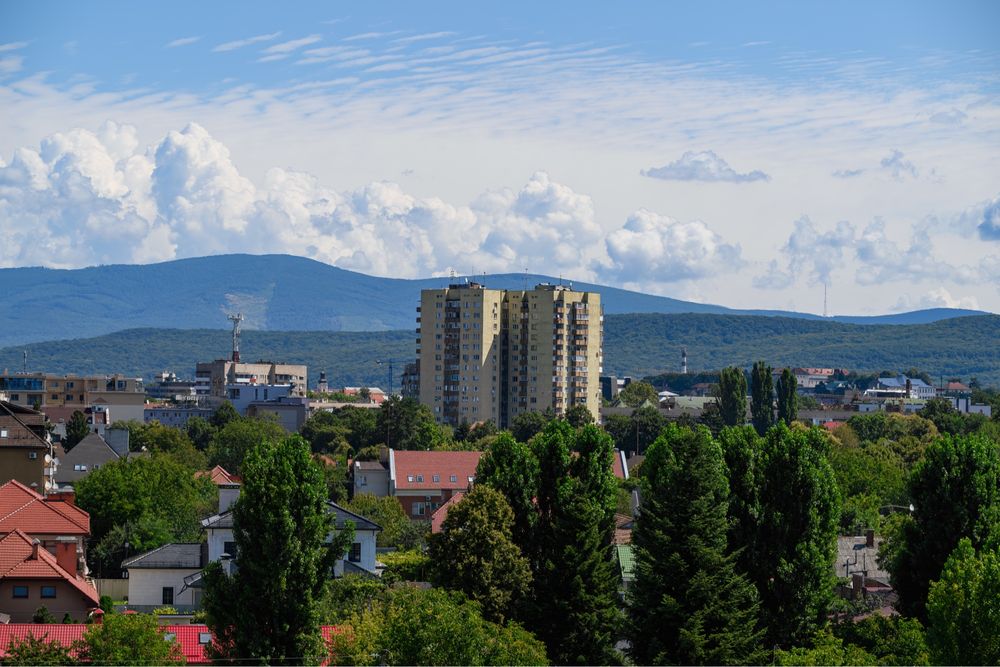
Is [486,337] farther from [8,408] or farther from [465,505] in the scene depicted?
[465,505]

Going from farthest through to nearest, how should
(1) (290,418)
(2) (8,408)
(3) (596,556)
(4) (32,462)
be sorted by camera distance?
(1) (290,418) < (2) (8,408) < (4) (32,462) < (3) (596,556)

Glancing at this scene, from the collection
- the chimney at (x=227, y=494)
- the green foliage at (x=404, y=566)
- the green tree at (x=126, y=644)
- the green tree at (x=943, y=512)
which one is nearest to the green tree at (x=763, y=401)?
the green foliage at (x=404, y=566)

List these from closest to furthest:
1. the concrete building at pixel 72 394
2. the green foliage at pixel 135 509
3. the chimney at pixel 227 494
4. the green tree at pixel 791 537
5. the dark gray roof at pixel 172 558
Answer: the green tree at pixel 791 537 → the dark gray roof at pixel 172 558 → the chimney at pixel 227 494 → the green foliage at pixel 135 509 → the concrete building at pixel 72 394

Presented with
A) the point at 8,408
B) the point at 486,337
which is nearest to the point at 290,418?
the point at 486,337

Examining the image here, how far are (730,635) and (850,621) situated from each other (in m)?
5.14

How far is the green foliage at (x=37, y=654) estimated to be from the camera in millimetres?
34438

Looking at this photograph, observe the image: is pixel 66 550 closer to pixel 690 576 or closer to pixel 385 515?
pixel 690 576

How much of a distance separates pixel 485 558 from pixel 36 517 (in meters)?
18.8

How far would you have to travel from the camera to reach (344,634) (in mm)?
38406

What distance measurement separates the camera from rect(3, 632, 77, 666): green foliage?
3444cm

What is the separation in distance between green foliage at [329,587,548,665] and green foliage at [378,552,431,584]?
25.7ft

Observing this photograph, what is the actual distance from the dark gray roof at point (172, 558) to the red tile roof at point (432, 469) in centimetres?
3532

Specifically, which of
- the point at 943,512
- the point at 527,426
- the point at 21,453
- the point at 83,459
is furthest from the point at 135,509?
the point at 527,426

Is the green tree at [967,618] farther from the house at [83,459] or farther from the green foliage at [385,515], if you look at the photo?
the house at [83,459]
